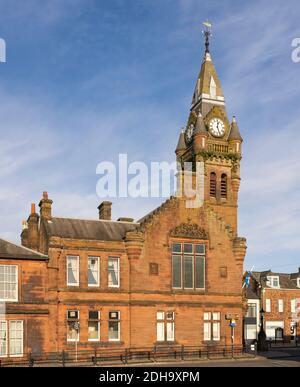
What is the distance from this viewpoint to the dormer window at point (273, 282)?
77.7 meters

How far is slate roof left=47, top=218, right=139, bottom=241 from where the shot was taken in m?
43.1

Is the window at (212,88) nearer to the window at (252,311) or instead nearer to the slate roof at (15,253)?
the window at (252,311)

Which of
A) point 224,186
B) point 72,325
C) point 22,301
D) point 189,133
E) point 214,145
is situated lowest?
point 72,325

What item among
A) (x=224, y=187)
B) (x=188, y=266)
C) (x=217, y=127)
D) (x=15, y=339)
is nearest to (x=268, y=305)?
(x=224, y=187)

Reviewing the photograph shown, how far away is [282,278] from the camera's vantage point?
3164 inches

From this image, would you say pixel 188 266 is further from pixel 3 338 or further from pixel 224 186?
pixel 224 186

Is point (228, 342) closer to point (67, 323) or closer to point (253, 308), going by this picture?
point (67, 323)

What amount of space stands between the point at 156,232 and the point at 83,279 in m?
6.90

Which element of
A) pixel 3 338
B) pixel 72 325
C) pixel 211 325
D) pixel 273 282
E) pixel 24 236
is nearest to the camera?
pixel 3 338

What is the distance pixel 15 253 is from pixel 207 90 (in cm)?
3892

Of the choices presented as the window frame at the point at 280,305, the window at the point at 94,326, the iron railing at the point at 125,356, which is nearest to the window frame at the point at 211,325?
the iron railing at the point at 125,356

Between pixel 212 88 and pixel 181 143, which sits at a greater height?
pixel 212 88

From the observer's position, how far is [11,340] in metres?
38.7
